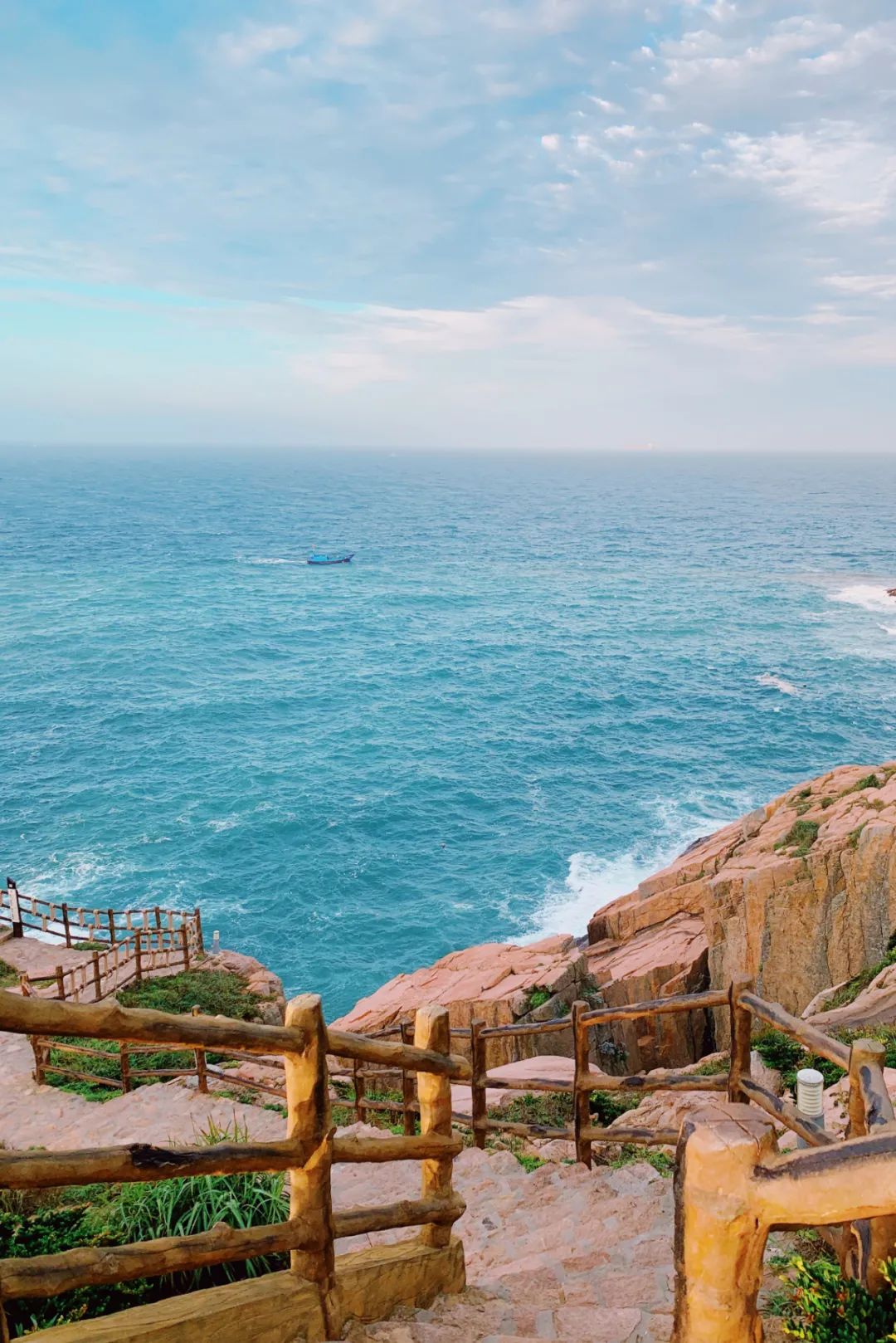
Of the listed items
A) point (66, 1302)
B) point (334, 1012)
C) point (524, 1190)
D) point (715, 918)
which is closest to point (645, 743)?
point (334, 1012)

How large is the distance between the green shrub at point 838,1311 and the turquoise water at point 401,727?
25.8m

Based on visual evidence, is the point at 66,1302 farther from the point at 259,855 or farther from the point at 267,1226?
the point at 259,855

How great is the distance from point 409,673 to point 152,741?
18.1m

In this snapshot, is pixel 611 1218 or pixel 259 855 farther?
pixel 259 855

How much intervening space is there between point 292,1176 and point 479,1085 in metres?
4.97

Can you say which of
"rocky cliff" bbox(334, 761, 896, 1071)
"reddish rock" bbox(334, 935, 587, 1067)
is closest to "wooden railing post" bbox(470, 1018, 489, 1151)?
"reddish rock" bbox(334, 935, 587, 1067)

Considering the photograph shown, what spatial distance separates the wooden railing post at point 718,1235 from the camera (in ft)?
8.93

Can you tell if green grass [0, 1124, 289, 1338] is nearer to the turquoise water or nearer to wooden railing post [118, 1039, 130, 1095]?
wooden railing post [118, 1039, 130, 1095]

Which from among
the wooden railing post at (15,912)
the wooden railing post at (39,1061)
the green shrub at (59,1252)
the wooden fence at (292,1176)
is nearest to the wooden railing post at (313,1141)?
the wooden fence at (292,1176)

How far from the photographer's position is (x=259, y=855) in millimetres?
36812

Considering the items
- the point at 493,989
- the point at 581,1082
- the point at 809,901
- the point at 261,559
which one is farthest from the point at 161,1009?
the point at 261,559

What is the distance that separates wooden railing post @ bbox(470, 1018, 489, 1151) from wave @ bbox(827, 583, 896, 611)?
72.6m

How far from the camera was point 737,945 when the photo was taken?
60.8 ft

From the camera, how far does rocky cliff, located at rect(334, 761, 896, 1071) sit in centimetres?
1759
